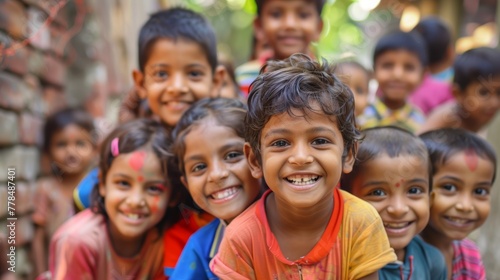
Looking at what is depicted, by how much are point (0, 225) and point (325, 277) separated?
212 cm

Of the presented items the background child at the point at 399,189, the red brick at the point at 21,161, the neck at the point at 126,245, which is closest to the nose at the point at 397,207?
the background child at the point at 399,189

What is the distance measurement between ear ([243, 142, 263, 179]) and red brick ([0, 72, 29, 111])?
1872 mm

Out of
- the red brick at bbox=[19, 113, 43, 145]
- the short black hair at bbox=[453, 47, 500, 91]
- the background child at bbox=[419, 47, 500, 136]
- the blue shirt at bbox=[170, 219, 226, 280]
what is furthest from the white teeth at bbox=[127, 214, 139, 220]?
the short black hair at bbox=[453, 47, 500, 91]

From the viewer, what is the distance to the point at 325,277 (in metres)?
1.94

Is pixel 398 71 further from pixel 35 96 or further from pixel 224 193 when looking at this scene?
pixel 35 96

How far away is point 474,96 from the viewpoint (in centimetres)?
384

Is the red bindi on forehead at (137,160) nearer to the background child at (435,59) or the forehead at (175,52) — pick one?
the forehead at (175,52)

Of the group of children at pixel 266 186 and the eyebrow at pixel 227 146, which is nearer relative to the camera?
the group of children at pixel 266 186

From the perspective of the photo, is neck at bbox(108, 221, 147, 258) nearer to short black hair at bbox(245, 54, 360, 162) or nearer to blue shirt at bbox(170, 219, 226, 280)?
blue shirt at bbox(170, 219, 226, 280)

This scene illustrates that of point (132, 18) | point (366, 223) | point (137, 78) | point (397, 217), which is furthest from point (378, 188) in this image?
point (132, 18)

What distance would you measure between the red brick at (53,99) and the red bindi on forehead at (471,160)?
309 cm

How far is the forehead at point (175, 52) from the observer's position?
9.48 ft

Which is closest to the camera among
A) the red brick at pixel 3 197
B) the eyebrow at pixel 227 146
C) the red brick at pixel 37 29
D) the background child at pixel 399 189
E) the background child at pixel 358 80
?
the background child at pixel 399 189

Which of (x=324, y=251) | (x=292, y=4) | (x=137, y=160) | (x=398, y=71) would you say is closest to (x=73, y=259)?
(x=137, y=160)
